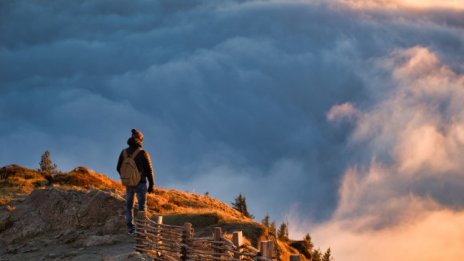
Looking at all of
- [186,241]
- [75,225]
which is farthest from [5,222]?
[186,241]

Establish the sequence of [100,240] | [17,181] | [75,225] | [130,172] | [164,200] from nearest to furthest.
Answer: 1. [130,172]
2. [100,240]
3. [75,225]
4. [164,200]
5. [17,181]

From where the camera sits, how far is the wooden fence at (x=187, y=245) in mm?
12500

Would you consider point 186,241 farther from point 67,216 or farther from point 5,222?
point 5,222

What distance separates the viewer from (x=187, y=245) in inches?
592

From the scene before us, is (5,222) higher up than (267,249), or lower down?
higher up

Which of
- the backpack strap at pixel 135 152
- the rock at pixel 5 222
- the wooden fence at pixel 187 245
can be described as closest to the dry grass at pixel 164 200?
the rock at pixel 5 222

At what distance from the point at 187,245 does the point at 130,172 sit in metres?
2.66

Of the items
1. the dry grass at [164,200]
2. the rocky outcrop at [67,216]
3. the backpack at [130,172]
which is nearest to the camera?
the backpack at [130,172]

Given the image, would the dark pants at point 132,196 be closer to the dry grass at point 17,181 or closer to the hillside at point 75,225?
the hillside at point 75,225

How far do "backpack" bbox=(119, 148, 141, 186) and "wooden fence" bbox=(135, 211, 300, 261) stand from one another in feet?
3.99

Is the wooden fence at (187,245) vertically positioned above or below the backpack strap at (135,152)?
below

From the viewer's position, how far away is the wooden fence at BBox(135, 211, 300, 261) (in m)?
12.5

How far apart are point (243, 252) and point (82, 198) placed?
35.4 ft

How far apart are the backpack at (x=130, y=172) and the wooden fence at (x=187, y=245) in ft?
3.99
